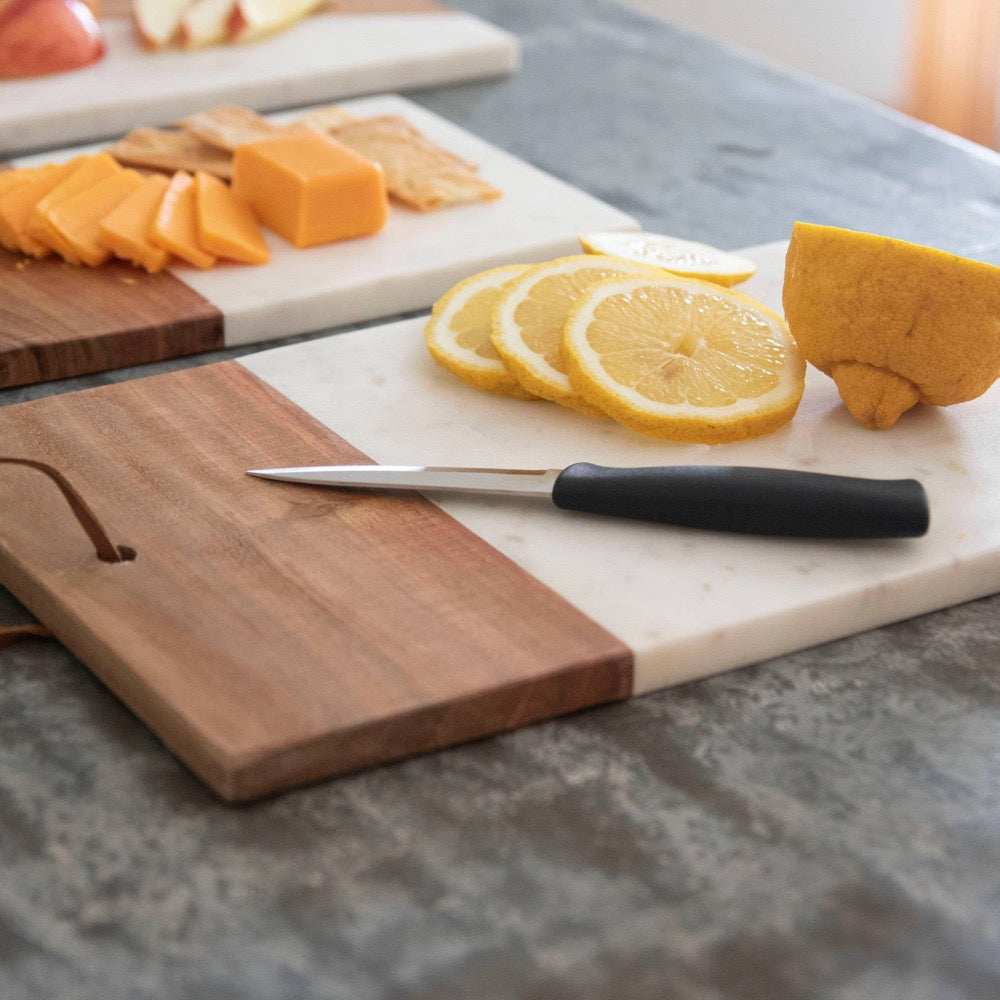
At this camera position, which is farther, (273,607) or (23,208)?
(23,208)

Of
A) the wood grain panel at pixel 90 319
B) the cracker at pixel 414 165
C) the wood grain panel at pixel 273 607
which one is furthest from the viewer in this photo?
the cracker at pixel 414 165

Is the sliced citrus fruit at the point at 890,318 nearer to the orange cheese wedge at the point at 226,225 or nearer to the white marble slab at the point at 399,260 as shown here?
the white marble slab at the point at 399,260

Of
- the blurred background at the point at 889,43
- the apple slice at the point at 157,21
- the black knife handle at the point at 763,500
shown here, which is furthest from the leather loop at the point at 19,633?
Answer: the blurred background at the point at 889,43

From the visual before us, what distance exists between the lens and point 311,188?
1.83 m

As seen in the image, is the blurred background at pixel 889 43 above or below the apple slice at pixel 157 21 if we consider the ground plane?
below

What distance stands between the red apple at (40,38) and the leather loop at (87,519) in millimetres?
1396

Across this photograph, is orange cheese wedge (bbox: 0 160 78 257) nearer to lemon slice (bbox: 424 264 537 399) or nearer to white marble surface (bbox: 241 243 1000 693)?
white marble surface (bbox: 241 243 1000 693)

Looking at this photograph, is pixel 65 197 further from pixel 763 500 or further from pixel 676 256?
pixel 763 500

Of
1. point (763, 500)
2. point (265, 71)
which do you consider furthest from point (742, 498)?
point (265, 71)

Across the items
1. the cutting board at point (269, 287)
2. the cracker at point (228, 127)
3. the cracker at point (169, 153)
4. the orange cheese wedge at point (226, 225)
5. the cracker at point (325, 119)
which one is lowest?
the cutting board at point (269, 287)

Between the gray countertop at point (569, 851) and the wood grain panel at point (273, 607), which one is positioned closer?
the gray countertop at point (569, 851)

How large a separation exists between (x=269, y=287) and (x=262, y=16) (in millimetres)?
1003

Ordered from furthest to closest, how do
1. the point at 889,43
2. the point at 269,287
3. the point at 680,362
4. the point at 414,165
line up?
1. the point at 889,43
2. the point at 414,165
3. the point at 269,287
4. the point at 680,362

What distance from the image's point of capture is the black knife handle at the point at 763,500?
1222 mm
